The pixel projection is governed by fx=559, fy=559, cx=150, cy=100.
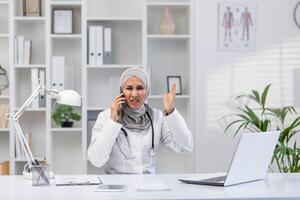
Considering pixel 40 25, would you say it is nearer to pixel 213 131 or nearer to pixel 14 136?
pixel 14 136

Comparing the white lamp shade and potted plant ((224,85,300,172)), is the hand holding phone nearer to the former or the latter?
the white lamp shade

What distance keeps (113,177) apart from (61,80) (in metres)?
2.03

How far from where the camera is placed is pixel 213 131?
4.66 meters

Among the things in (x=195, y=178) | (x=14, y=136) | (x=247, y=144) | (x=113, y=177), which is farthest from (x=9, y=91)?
(x=247, y=144)

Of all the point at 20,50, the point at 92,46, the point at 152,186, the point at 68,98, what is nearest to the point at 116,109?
the point at 68,98

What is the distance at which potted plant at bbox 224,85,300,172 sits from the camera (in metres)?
4.25

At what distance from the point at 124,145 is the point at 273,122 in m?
1.89

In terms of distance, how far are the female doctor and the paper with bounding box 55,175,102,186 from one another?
36 cm

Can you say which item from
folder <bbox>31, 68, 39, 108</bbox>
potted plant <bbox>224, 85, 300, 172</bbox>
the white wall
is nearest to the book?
folder <bbox>31, 68, 39, 108</bbox>

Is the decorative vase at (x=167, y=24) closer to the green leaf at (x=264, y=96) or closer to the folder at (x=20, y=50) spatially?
the green leaf at (x=264, y=96)

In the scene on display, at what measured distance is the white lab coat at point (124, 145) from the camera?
311 cm

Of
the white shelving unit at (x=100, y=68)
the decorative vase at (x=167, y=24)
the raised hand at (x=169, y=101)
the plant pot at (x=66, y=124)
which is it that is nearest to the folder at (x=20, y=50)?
the white shelving unit at (x=100, y=68)

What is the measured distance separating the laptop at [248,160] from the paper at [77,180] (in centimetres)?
43

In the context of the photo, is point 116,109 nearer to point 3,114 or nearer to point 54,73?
point 54,73
